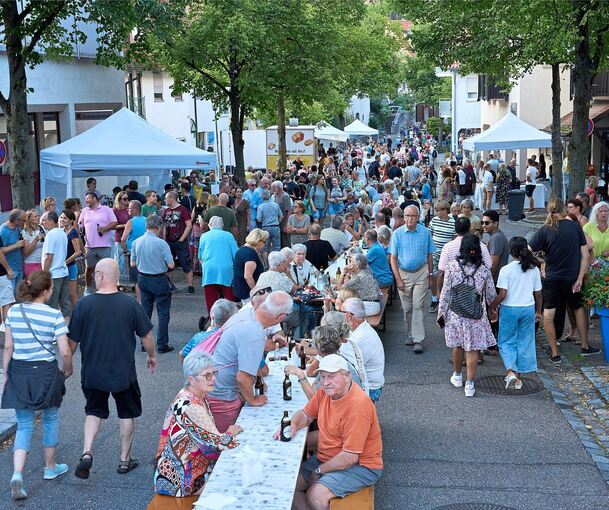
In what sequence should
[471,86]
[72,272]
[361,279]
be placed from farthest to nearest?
[471,86] → [72,272] → [361,279]

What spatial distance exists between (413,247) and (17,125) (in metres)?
7.87

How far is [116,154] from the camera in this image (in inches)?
703

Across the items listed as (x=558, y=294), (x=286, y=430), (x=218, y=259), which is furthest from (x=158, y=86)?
(x=286, y=430)

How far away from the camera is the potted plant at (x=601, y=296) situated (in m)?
10.9

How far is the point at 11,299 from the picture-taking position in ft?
40.9

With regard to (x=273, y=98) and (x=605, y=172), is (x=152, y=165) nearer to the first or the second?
(x=273, y=98)

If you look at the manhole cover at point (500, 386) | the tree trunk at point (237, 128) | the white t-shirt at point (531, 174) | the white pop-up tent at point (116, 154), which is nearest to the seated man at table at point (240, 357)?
the manhole cover at point (500, 386)

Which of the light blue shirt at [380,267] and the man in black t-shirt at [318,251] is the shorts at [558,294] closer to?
the light blue shirt at [380,267]

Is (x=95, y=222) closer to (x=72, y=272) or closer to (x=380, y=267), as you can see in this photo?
(x=72, y=272)

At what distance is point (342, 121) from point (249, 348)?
6275 cm

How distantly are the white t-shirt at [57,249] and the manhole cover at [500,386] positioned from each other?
5.71m

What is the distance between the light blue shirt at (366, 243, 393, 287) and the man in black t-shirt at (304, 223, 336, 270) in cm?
74

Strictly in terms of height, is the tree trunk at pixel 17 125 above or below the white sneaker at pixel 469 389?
above

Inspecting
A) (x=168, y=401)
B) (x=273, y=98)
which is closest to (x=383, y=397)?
(x=168, y=401)
